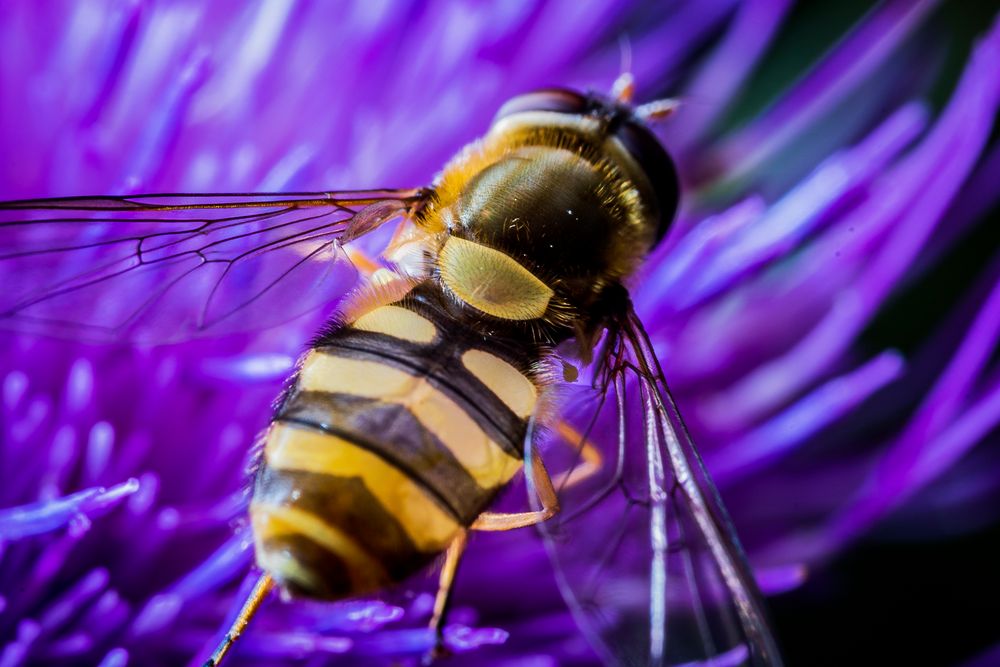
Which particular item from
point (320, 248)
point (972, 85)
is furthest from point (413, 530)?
point (972, 85)

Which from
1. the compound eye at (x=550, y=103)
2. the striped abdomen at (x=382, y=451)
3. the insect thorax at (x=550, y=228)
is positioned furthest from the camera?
the compound eye at (x=550, y=103)

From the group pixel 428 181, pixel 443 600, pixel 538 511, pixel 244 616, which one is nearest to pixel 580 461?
pixel 538 511

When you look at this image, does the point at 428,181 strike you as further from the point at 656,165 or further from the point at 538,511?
the point at 538,511

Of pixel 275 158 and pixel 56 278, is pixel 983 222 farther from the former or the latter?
pixel 56 278

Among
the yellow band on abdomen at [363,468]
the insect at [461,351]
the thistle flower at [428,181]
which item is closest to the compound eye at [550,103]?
the insect at [461,351]

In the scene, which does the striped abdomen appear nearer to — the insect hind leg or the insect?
the insect

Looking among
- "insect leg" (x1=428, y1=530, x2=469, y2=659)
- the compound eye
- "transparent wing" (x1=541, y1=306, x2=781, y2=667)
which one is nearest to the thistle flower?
"insect leg" (x1=428, y1=530, x2=469, y2=659)

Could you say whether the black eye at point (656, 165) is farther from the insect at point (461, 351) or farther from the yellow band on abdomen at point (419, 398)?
the yellow band on abdomen at point (419, 398)
